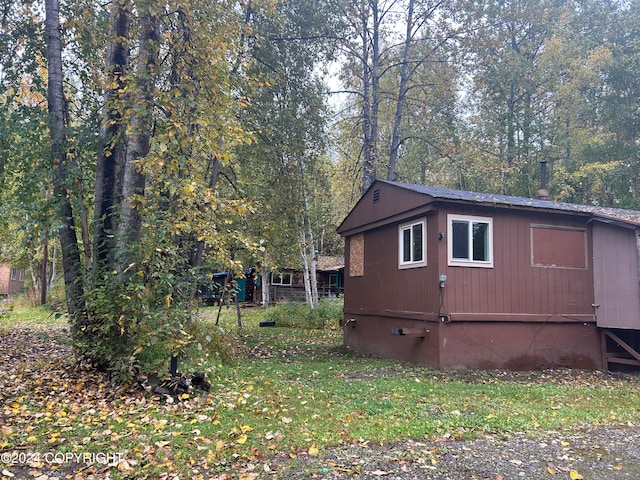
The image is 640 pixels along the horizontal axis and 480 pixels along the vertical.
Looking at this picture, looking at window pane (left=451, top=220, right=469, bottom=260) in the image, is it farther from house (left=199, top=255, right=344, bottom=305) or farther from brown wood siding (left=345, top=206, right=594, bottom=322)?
house (left=199, top=255, right=344, bottom=305)

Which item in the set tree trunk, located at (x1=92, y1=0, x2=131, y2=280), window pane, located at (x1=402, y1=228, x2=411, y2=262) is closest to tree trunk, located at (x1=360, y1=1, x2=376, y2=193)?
window pane, located at (x1=402, y1=228, x2=411, y2=262)

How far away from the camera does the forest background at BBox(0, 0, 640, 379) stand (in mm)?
5996

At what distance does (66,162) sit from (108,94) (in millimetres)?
1259

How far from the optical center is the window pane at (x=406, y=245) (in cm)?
1002

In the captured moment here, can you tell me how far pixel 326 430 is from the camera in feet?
15.3

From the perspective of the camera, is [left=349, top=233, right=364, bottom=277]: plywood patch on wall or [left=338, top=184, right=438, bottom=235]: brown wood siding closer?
[left=338, top=184, right=438, bottom=235]: brown wood siding

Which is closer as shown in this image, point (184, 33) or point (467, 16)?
point (184, 33)

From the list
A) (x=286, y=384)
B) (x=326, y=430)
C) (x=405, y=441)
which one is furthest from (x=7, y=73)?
(x=405, y=441)

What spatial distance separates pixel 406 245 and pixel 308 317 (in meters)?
9.00

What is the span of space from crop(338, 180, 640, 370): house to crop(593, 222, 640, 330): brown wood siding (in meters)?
0.02

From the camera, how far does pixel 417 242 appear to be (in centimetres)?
966

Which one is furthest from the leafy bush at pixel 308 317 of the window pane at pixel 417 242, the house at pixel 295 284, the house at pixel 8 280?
the house at pixel 8 280

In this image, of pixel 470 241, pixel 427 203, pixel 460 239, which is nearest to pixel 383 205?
pixel 427 203

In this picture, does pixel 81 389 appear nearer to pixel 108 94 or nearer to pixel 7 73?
pixel 108 94
